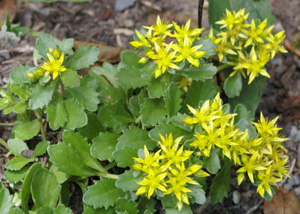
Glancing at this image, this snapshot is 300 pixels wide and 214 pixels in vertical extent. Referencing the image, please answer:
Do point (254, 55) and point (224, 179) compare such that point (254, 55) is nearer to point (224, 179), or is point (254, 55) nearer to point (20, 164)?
point (224, 179)

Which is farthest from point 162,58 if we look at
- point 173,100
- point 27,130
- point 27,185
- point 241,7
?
point 241,7

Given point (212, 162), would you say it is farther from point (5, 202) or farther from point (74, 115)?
point (5, 202)

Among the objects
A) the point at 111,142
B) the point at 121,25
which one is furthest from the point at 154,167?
the point at 121,25

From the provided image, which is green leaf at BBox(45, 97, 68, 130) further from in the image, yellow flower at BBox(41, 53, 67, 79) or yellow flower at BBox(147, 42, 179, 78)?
yellow flower at BBox(147, 42, 179, 78)

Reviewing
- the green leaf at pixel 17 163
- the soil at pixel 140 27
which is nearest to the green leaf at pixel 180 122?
the soil at pixel 140 27

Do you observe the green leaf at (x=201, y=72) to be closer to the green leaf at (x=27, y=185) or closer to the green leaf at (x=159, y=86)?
the green leaf at (x=159, y=86)
